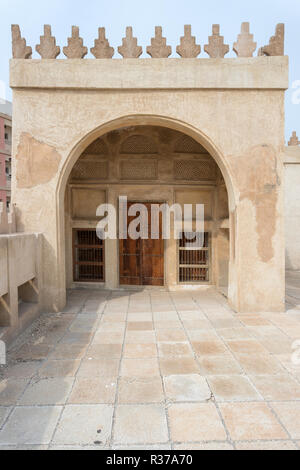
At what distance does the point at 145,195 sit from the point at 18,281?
426cm

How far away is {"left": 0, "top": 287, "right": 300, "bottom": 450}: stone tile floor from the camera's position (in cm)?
271

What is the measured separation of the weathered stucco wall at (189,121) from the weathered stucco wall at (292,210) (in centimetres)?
608

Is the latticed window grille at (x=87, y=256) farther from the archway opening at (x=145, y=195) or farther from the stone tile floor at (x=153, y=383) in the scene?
the stone tile floor at (x=153, y=383)

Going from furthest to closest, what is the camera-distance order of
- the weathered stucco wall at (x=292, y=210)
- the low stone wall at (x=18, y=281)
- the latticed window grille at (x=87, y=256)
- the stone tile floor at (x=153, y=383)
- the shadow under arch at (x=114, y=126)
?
the weathered stucco wall at (x=292, y=210) → the latticed window grille at (x=87, y=256) → the shadow under arch at (x=114, y=126) → the low stone wall at (x=18, y=281) → the stone tile floor at (x=153, y=383)

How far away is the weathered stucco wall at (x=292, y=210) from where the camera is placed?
11797 mm

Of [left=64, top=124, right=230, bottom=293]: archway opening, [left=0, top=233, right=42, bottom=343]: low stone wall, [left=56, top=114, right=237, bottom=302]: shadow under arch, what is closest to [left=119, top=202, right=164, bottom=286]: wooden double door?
[left=64, top=124, right=230, bottom=293]: archway opening

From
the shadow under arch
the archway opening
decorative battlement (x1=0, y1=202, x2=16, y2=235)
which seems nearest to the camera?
decorative battlement (x1=0, y1=202, x2=16, y2=235)

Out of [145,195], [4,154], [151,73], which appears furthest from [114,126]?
[4,154]

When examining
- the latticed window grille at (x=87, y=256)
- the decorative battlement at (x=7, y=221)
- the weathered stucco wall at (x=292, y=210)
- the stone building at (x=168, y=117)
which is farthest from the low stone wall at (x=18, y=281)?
the weathered stucco wall at (x=292, y=210)

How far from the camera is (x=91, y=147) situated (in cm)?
857

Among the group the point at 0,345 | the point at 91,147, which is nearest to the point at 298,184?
the point at 91,147

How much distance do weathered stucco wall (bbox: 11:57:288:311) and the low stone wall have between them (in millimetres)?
468

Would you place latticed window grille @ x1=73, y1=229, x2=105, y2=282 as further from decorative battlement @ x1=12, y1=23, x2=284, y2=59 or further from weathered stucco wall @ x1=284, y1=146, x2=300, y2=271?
weathered stucco wall @ x1=284, y1=146, x2=300, y2=271

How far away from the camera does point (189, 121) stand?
20.5ft
